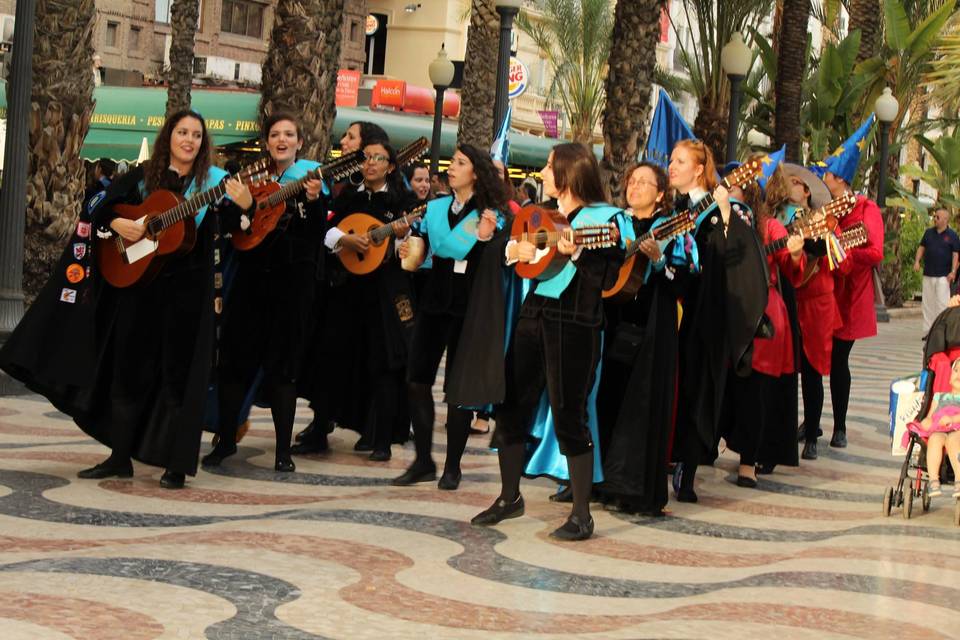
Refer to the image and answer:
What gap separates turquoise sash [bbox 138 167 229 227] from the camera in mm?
8852

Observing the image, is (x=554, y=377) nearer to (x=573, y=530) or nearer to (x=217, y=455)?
(x=573, y=530)

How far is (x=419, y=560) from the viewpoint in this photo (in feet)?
23.2

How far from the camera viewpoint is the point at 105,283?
8.98 m

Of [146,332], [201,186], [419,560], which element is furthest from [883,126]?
[419,560]


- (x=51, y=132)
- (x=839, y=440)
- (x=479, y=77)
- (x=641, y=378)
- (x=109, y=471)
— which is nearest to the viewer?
(x=641, y=378)

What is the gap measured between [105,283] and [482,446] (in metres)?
3.31

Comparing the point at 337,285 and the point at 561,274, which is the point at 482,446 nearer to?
the point at 337,285

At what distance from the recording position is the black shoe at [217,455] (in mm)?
9664

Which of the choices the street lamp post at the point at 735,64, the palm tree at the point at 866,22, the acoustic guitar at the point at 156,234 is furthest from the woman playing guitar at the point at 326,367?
the palm tree at the point at 866,22

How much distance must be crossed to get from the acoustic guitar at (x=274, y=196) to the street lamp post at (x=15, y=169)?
14.4ft

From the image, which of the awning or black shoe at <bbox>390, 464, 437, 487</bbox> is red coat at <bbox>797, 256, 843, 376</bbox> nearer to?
black shoe at <bbox>390, 464, 437, 487</bbox>

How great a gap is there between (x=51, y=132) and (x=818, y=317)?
7.11 meters

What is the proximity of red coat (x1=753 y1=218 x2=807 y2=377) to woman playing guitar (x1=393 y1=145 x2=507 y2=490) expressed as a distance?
1924mm

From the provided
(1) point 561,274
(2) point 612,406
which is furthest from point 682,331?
(1) point 561,274
